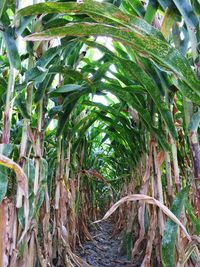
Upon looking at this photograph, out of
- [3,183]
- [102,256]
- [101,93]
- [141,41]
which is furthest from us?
[102,256]

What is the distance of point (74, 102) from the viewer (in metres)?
0.94

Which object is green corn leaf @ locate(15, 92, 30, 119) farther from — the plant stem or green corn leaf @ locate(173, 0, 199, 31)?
green corn leaf @ locate(173, 0, 199, 31)

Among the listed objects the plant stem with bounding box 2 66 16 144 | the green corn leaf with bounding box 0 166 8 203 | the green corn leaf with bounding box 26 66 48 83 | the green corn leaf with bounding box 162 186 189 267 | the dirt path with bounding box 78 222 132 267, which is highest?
the green corn leaf with bounding box 26 66 48 83

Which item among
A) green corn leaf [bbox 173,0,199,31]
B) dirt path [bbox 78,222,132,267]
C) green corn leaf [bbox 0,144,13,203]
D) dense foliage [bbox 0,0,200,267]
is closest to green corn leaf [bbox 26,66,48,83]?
dense foliage [bbox 0,0,200,267]

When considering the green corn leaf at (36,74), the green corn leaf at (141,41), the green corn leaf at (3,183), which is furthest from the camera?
the green corn leaf at (36,74)

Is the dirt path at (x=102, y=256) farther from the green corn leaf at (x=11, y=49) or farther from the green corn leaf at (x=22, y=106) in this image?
the green corn leaf at (x=11, y=49)

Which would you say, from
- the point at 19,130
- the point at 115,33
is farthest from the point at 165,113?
the point at 19,130

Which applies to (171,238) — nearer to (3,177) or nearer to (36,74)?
(3,177)

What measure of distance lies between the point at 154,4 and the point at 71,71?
0.26m

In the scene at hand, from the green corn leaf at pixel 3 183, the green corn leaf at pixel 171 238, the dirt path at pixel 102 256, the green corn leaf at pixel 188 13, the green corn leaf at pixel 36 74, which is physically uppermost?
the green corn leaf at pixel 188 13

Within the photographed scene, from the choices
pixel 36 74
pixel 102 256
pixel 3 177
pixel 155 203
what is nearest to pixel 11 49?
pixel 36 74

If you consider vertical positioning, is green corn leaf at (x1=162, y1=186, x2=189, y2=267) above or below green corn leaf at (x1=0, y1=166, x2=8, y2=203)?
below

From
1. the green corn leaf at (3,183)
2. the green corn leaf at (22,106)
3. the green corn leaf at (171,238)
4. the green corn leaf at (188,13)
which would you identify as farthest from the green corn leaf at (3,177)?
the green corn leaf at (188,13)

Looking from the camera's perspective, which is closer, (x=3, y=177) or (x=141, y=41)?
(x=141, y=41)
